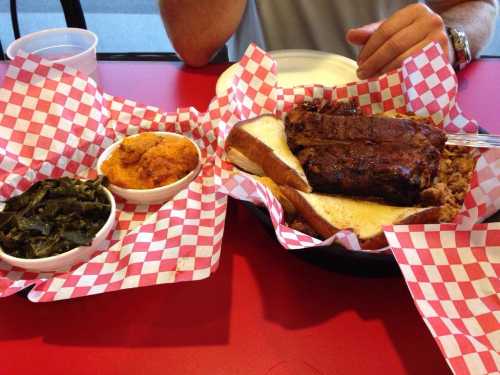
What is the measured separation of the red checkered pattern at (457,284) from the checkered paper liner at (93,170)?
51cm

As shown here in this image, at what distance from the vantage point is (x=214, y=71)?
227 cm

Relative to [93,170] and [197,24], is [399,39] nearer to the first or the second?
[197,24]

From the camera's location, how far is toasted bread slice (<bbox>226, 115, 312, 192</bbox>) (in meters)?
1.30

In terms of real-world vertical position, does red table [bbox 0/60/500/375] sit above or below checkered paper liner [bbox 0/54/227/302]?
below

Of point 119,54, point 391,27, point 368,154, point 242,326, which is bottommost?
point 242,326

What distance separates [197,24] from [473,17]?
1.52 meters

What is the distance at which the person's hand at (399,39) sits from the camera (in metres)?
1.78

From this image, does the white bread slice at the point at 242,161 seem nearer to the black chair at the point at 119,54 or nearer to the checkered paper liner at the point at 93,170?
the checkered paper liner at the point at 93,170

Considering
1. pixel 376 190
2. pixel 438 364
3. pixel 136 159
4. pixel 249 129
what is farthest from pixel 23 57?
pixel 438 364

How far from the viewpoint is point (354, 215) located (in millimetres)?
1225

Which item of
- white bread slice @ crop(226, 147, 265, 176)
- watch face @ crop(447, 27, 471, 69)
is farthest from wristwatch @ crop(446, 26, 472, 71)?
white bread slice @ crop(226, 147, 265, 176)

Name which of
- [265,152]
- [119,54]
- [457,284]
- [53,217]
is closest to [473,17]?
[265,152]

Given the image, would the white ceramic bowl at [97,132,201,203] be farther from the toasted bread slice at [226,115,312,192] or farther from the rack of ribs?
the rack of ribs

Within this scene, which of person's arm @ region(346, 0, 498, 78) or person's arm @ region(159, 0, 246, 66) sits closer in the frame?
person's arm @ region(346, 0, 498, 78)
